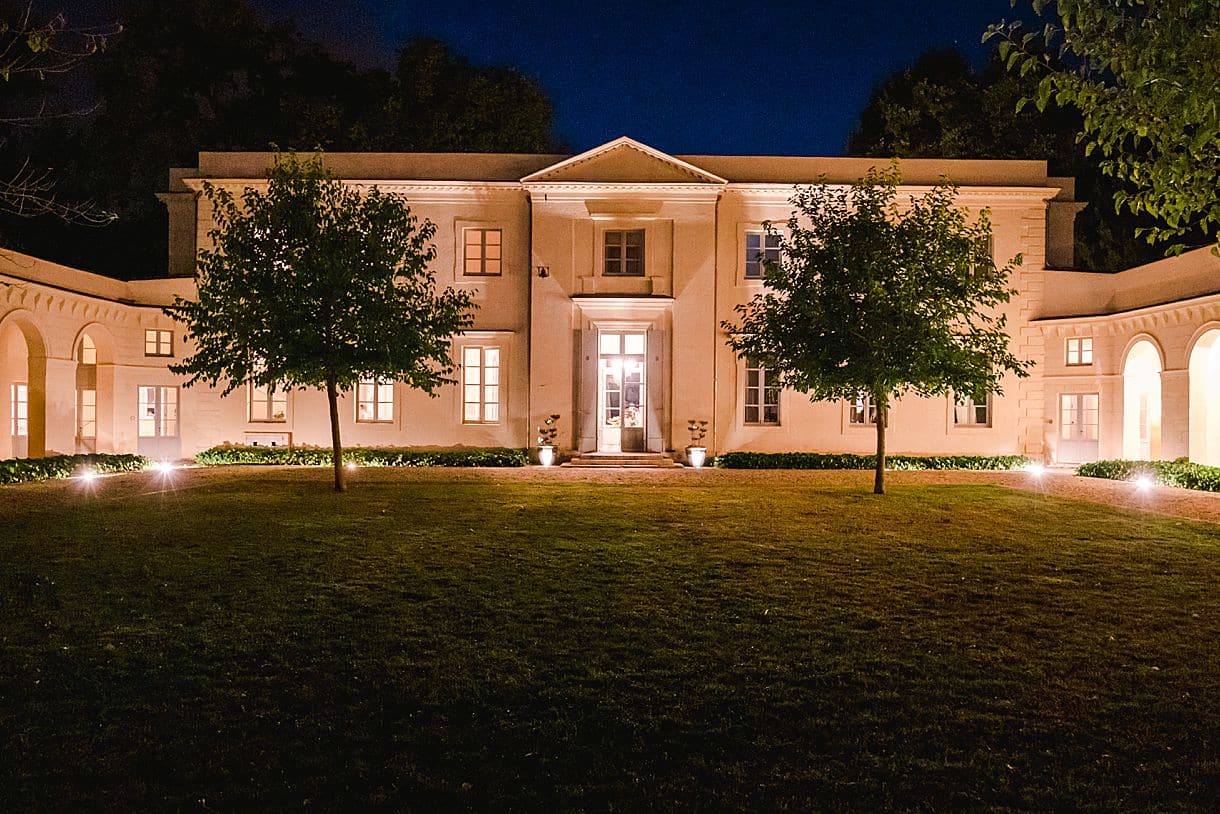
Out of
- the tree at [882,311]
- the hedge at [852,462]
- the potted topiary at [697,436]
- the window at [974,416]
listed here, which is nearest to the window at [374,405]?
the potted topiary at [697,436]

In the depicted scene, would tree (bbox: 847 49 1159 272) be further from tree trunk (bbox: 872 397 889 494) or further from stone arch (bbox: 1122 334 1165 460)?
tree trunk (bbox: 872 397 889 494)

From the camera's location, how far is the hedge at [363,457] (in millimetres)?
20453

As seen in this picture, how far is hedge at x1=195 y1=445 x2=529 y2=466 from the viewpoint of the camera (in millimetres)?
20453

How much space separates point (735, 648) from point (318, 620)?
3194mm

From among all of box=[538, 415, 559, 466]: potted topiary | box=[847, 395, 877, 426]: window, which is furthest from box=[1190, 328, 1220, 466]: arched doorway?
box=[538, 415, 559, 466]: potted topiary

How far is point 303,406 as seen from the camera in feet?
70.5

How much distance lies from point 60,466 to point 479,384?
30.5ft

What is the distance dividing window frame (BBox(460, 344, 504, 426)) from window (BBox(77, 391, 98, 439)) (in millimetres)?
10069

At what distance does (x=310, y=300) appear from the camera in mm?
13641

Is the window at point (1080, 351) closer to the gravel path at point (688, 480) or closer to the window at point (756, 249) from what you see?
the gravel path at point (688, 480)

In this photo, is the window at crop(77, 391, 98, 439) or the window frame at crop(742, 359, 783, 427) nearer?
the window frame at crop(742, 359, 783, 427)

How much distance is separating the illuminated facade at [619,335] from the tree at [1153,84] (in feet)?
45.6

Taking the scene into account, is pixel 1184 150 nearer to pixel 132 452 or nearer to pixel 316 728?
pixel 316 728

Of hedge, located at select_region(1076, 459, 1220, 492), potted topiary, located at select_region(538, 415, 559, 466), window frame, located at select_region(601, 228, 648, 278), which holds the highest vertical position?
window frame, located at select_region(601, 228, 648, 278)
